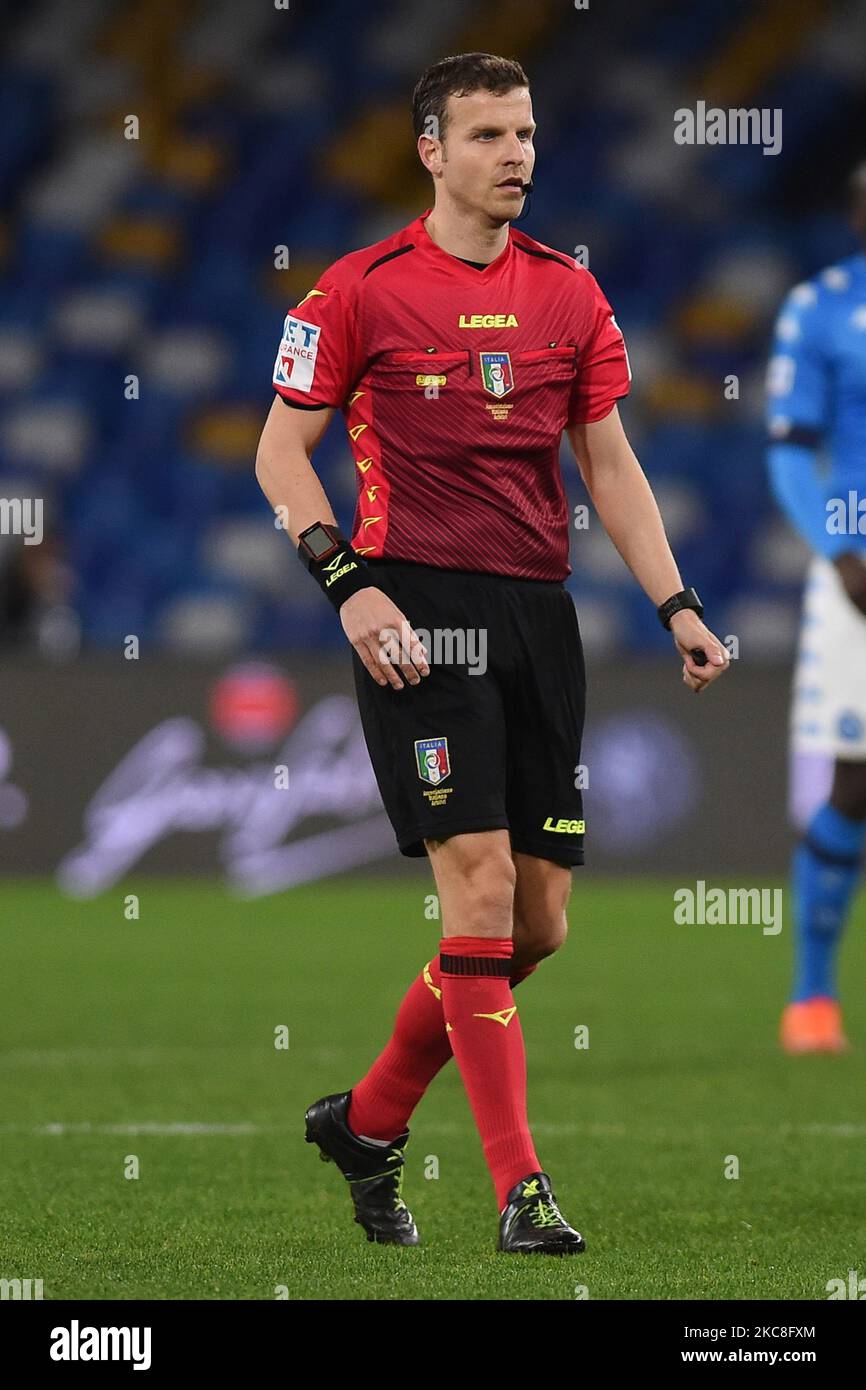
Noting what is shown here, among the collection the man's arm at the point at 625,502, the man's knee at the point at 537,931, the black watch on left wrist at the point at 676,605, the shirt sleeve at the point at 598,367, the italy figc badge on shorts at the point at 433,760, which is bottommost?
the man's knee at the point at 537,931

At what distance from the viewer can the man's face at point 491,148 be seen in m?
3.96

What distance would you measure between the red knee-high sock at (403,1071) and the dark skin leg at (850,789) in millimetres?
2745

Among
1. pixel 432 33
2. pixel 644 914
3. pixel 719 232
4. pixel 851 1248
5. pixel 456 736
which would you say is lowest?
pixel 851 1248

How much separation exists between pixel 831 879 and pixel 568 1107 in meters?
1.46

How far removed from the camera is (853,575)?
6.53 metres

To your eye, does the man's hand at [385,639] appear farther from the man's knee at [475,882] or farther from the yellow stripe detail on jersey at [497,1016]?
the yellow stripe detail on jersey at [497,1016]

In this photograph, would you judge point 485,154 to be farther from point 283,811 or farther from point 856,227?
point 283,811

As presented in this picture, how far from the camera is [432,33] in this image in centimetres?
1633

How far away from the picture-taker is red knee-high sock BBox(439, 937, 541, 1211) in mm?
3844

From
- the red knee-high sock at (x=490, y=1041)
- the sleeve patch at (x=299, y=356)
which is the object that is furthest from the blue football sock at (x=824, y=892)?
the sleeve patch at (x=299, y=356)

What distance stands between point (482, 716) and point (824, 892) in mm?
3137

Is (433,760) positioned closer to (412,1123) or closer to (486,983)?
(486,983)

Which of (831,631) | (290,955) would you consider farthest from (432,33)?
(831,631)

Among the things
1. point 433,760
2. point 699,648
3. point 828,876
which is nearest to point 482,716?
point 433,760
